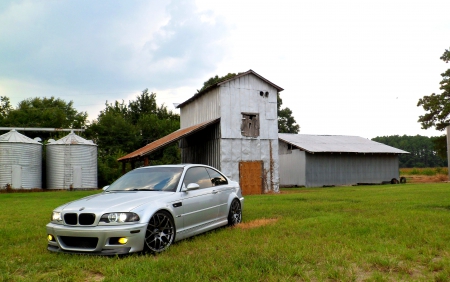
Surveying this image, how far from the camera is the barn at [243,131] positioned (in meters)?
21.9

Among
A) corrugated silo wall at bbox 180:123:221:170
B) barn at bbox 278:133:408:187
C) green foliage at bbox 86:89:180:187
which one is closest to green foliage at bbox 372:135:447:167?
green foliage at bbox 86:89:180:187

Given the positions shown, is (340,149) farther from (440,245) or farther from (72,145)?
(440,245)

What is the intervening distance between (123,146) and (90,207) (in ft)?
162

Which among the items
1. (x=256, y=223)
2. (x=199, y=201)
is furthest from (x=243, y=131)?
(x=199, y=201)

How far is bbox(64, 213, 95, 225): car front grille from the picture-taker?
5848mm

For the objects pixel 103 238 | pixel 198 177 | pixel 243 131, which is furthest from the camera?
pixel 243 131

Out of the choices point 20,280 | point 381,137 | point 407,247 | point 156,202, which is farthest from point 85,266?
point 381,137

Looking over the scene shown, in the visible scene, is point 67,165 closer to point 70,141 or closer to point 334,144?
point 70,141

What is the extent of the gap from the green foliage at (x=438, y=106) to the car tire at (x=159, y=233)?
42.2 m

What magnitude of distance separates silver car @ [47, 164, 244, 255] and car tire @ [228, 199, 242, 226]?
388 millimetres

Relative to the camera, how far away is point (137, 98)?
68.2 m

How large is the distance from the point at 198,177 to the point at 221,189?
712 mm

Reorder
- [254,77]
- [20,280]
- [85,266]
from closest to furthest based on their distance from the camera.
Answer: [20,280] < [85,266] < [254,77]

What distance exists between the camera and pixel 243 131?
22391 mm
